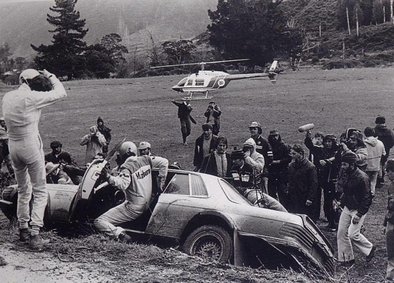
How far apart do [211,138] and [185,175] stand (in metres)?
3.67

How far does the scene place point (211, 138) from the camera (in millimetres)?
10562

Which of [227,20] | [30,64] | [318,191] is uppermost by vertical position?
[227,20]

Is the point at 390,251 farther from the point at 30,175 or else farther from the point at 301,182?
the point at 30,175

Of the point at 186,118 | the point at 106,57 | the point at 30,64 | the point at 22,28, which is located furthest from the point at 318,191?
the point at 106,57

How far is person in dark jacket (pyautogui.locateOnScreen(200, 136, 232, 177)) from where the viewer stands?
9.45m

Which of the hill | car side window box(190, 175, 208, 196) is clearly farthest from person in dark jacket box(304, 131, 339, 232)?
the hill

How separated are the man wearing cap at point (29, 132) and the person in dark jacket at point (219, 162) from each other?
172 inches

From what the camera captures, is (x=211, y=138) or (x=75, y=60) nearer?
(x=211, y=138)

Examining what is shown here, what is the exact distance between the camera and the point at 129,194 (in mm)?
6586

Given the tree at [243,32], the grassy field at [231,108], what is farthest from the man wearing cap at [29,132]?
the tree at [243,32]

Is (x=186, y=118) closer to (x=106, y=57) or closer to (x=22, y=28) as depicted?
(x=22, y=28)

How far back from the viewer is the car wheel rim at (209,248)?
6115 mm

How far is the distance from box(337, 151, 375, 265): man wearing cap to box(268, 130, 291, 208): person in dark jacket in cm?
217

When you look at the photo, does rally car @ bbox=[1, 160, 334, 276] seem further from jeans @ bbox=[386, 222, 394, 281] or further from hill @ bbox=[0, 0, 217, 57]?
hill @ bbox=[0, 0, 217, 57]
